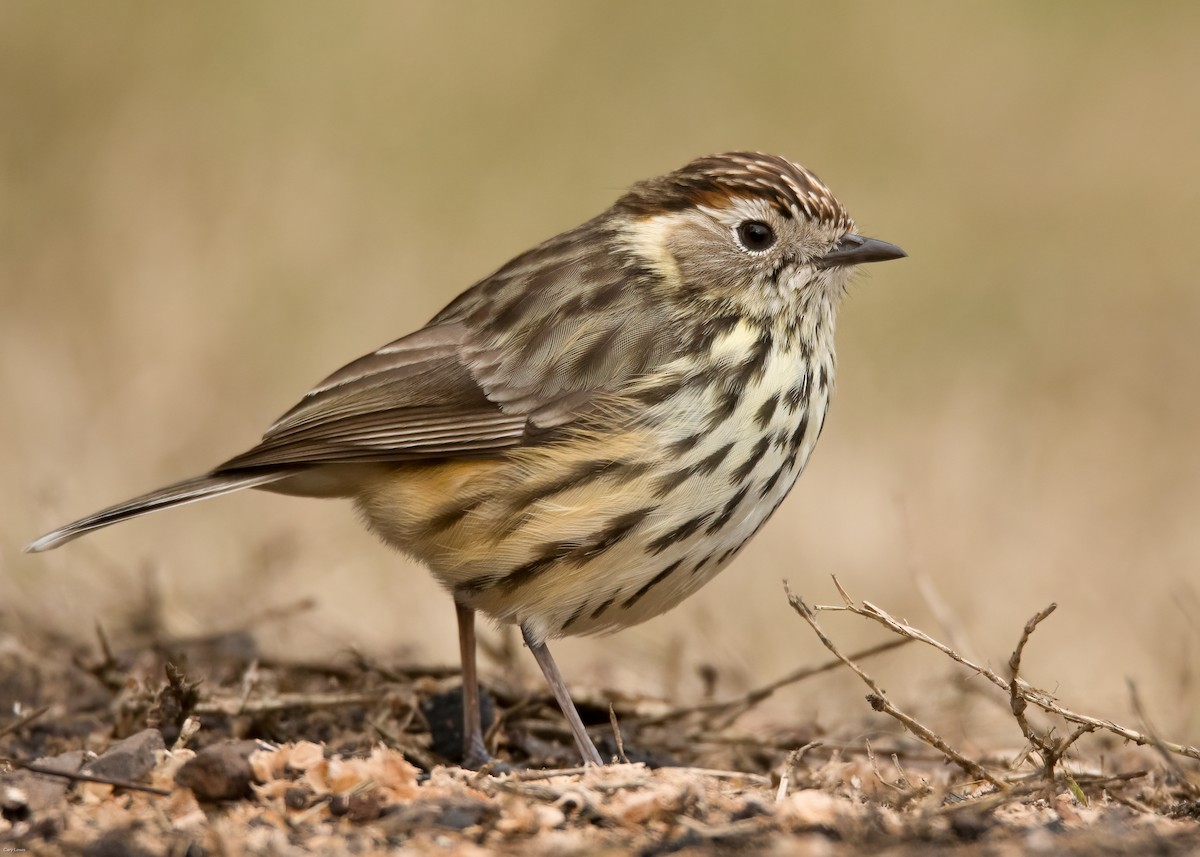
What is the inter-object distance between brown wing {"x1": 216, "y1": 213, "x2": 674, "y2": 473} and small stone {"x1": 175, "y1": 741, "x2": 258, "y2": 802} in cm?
164

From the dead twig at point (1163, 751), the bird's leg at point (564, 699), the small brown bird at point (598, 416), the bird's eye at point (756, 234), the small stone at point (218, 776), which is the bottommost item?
the dead twig at point (1163, 751)

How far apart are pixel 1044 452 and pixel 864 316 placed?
8.41ft

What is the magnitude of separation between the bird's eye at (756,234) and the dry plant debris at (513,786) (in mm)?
1789

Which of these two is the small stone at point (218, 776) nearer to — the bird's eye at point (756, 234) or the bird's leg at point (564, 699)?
the bird's leg at point (564, 699)

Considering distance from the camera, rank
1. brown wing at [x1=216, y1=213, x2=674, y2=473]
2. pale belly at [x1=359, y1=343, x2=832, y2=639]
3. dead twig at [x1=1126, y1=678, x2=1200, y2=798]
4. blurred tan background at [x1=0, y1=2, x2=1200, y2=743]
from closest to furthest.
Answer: dead twig at [x1=1126, y1=678, x2=1200, y2=798] < pale belly at [x1=359, y1=343, x2=832, y2=639] < brown wing at [x1=216, y1=213, x2=674, y2=473] < blurred tan background at [x1=0, y1=2, x2=1200, y2=743]

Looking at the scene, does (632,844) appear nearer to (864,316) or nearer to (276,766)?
(276,766)

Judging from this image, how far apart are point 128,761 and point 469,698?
173 centimetres

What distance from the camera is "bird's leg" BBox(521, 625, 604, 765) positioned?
Result: 6133mm

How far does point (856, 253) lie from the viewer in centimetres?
668

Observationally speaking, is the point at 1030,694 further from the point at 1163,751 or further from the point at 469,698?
the point at 469,698

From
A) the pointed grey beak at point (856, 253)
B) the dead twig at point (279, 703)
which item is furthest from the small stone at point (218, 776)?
the pointed grey beak at point (856, 253)

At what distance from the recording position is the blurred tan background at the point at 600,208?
31.6 feet

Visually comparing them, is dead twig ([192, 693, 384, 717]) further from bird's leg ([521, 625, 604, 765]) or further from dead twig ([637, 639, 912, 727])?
dead twig ([637, 639, 912, 727])

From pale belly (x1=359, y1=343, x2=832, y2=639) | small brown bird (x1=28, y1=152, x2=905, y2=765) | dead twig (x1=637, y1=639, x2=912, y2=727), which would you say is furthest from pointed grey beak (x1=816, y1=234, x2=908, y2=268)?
dead twig (x1=637, y1=639, x2=912, y2=727)
